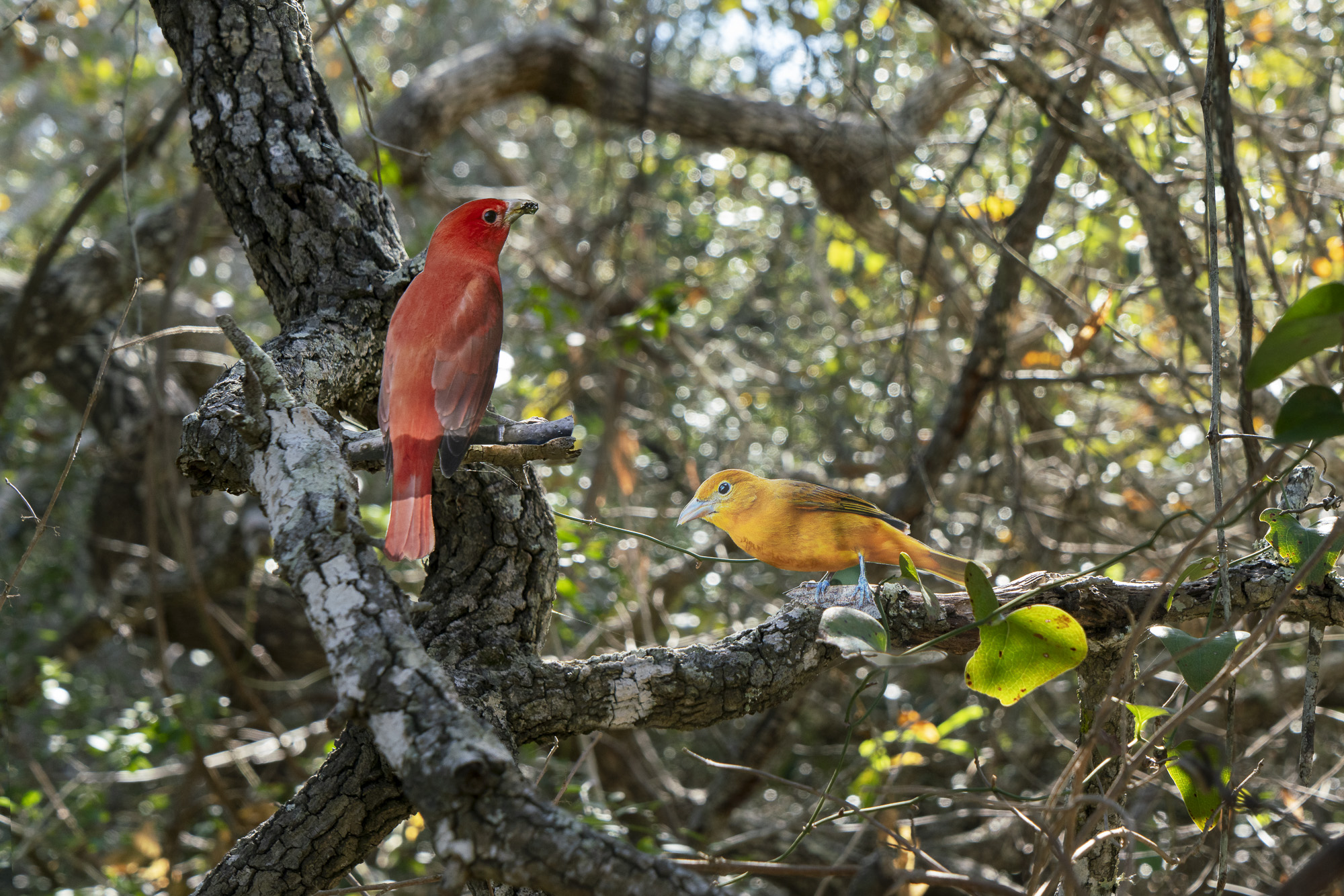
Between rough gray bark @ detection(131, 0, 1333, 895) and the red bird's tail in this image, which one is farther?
the red bird's tail

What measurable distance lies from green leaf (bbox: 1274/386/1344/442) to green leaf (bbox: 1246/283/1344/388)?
0.04 meters

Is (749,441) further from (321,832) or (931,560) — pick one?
(321,832)

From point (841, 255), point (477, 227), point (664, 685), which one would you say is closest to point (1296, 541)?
point (664, 685)

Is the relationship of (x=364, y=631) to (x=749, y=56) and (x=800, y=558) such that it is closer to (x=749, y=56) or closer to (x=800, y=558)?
(x=800, y=558)

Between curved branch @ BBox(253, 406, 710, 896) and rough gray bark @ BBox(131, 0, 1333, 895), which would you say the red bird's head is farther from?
curved branch @ BBox(253, 406, 710, 896)

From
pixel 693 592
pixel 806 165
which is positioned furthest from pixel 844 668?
pixel 806 165

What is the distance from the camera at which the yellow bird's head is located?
1399mm

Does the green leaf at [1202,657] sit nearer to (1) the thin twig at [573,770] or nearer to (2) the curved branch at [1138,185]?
(1) the thin twig at [573,770]

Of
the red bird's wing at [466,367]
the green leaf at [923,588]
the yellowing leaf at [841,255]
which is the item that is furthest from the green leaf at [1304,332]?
the yellowing leaf at [841,255]

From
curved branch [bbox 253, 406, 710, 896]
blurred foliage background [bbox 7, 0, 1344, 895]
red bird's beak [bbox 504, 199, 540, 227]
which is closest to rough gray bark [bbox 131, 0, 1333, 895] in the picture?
curved branch [bbox 253, 406, 710, 896]

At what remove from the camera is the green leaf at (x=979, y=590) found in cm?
123

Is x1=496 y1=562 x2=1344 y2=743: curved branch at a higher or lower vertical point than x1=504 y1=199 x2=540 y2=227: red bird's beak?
lower

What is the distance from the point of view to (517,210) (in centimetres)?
136

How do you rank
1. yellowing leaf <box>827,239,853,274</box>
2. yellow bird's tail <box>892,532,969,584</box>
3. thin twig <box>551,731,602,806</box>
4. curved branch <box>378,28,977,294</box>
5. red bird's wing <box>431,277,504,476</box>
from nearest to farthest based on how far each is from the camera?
red bird's wing <box>431,277,504,476</box> → thin twig <box>551,731,602,806</box> → yellow bird's tail <box>892,532,969,584</box> → yellowing leaf <box>827,239,853,274</box> → curved branch <box>378,28,977,294</box>
